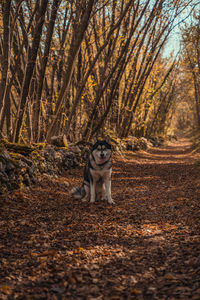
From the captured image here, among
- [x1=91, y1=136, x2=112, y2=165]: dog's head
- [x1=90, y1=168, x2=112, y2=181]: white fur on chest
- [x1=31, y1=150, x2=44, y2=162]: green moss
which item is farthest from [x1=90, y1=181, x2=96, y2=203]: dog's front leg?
[x1=31, y1=150, x2=44, y2=162]: green moss

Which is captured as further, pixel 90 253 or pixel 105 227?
pixel 105 227

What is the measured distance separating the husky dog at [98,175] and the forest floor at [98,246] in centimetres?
26

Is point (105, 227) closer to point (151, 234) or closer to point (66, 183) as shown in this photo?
→ point (151, 234)

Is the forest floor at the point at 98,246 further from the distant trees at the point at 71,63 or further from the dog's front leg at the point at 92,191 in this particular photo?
the distant trees at the point at 71,63

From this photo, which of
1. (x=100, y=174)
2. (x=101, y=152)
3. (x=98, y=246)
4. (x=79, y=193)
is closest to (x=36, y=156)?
(x=79, y=193)

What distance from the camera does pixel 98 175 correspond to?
6039 millimetres

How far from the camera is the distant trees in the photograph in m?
7.09

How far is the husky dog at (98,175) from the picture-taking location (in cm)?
591

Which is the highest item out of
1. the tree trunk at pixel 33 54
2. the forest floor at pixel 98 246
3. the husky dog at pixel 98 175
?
the tree trunk at pixel 33 54

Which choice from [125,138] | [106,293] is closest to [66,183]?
[106,293]

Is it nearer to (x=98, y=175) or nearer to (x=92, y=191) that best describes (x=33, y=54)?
(x=98, y=175)

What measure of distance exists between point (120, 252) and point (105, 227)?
41.0 inches

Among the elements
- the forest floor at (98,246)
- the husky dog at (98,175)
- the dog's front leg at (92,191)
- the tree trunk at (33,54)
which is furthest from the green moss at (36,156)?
the dog's front leg at (92,191)

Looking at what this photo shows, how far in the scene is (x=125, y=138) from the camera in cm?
1727
